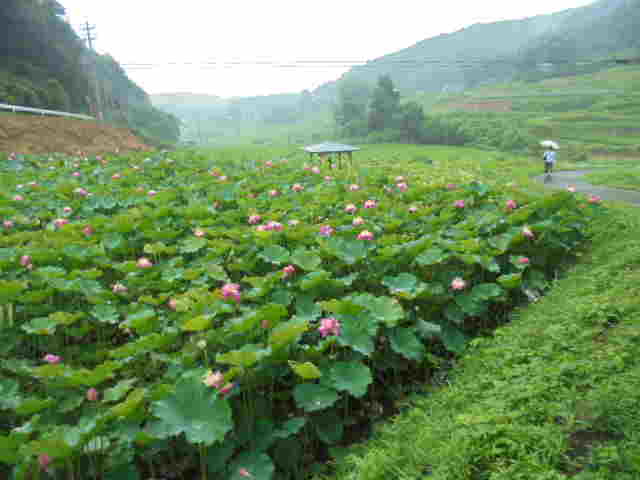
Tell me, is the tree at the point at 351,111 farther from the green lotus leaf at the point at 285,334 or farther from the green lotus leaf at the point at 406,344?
the green lotus leaf at the point at 285,334

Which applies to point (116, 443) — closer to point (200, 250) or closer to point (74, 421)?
point (74, 421)

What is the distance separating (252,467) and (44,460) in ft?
2.63

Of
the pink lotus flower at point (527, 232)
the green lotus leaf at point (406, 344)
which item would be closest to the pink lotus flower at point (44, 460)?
the green lotus leaf at point (406, 344)

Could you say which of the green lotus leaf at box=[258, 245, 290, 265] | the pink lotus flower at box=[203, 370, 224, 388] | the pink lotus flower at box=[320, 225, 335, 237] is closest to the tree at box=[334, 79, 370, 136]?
the pink lotus flower at box=[320, 225, 335, 237]

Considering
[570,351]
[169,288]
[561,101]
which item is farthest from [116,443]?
[561,101]

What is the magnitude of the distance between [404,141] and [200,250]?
45441 millimetres

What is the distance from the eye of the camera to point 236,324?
2.07 m

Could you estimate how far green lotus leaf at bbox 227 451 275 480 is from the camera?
1.74 metres

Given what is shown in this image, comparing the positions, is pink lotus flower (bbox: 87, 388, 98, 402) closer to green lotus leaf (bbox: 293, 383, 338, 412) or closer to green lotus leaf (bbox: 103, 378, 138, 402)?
green lotus leaf (bbox: 103, 378, 138, 402)

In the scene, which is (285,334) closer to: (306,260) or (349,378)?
(349,378)

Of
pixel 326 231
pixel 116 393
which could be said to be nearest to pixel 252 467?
pixel 116 393

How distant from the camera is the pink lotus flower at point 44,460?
60.9 inches

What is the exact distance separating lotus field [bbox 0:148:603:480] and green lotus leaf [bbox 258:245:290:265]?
0.05 feet

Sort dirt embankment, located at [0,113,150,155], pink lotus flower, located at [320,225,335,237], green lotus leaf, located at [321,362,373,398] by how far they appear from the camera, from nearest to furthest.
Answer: green lotus leaf, located at [321,362,373,398] < pink lotus flower, located at [320,225,335,237] < dirt embankment, located at [0,113,150,155]
